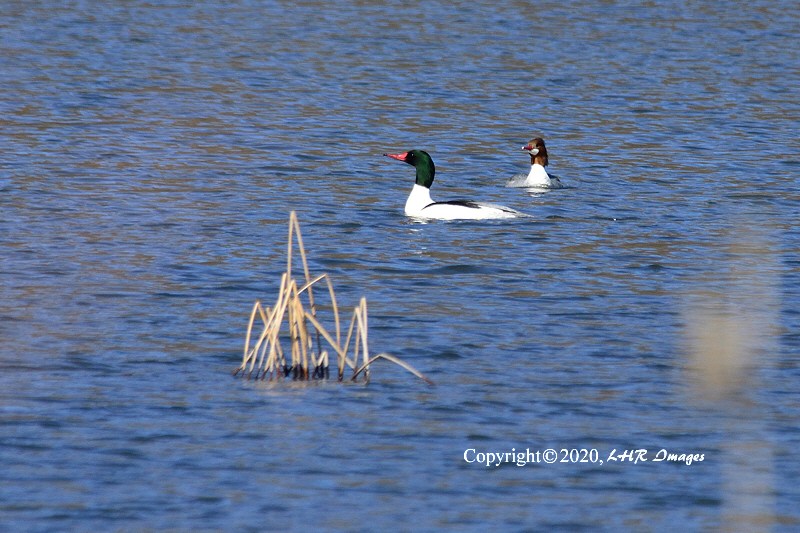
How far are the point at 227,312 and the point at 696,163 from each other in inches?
542

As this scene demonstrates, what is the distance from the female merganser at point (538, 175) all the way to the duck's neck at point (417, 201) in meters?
2.68

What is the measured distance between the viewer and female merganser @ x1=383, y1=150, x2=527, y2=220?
A: 70.4 feet

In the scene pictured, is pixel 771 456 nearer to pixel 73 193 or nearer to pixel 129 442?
pixel 129 442

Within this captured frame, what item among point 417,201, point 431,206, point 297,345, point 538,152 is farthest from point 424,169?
point 297,345

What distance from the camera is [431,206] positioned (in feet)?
72.4

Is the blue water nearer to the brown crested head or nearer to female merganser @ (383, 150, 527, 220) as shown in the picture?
female merganser @ (383, 150, 527, 220)

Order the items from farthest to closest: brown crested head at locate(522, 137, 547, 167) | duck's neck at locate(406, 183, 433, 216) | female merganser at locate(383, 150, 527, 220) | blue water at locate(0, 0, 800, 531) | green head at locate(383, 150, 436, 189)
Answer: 1. brown crested head at locate(522, 137, 547, 167)
2. green head at locate(383, 150, 436, 189)
3. duck's neck at locate(406, 183, 433, 216)
4. female merganser at locate(383, 150, 527, 220)
5. blue water at locate(0, 0, 800, 531)

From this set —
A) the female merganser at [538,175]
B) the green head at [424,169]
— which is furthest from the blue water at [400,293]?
the green head at [424,169]

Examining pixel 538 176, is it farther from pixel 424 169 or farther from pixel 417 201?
pixel 417 201

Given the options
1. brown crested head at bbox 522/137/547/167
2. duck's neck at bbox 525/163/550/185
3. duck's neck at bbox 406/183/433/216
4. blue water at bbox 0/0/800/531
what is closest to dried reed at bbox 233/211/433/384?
blue water at bbox 0/0/800/531

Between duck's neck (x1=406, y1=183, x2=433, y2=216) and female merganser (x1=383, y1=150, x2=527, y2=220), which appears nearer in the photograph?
female merganser (x1=383, y1=150, x2=527, y2=220)

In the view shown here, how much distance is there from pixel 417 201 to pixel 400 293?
5.74 m

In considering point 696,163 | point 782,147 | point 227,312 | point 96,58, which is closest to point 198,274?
point 227,312

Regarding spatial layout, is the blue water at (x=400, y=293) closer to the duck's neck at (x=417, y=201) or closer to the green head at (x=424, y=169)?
the duck's neck at (x=417, y=201)
